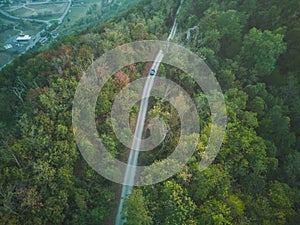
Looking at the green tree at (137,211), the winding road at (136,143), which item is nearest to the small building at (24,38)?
the winding road at (136,143)

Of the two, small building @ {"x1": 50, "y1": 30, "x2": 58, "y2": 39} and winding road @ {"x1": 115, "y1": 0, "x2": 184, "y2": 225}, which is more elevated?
small building @ {"x1": 50, "y1": 30, "x2": 58, "y2": 39}

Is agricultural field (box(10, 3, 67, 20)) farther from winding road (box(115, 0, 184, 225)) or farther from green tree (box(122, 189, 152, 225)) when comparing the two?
green tree (box(122, 189, 152, 225))

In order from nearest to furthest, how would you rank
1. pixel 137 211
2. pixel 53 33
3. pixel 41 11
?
pixel 137 211
pixel 53 33
pixel 41 11

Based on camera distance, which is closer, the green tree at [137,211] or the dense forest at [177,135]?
the green tree at [137,211]

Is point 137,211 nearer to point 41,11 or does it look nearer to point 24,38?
point 24,38

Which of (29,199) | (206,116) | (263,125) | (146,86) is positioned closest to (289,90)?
(263,125)

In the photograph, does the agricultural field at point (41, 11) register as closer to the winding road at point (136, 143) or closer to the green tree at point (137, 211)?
the winding road at point (136, 143)

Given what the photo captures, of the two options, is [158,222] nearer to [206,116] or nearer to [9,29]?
[206,116]

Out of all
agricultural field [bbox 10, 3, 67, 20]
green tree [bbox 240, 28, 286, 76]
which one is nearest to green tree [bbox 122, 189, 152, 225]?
green tree [bbox 240, 28, 286, 76]

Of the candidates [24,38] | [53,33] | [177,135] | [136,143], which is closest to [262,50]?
[177,135]
